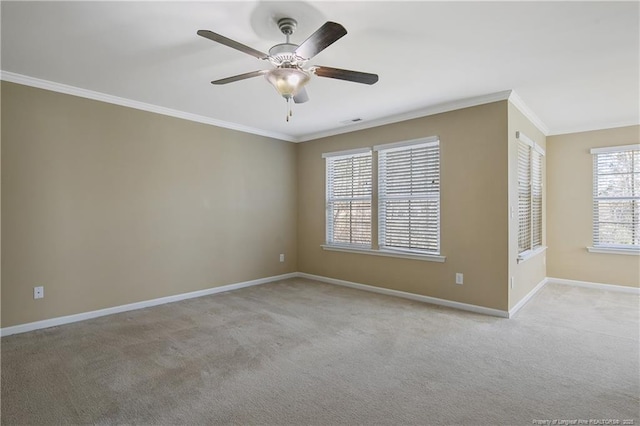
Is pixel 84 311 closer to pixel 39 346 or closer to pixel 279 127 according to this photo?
pixel 39 346

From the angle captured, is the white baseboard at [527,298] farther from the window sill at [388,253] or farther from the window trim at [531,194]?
the window sill at [388,253]

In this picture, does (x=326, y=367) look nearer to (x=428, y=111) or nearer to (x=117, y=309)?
(x=117, y=309)

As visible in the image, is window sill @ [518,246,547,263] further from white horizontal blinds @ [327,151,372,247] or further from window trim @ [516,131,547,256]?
white horizontal blinds @ [327,151,372,247]

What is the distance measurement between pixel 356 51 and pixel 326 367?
2.50 meters

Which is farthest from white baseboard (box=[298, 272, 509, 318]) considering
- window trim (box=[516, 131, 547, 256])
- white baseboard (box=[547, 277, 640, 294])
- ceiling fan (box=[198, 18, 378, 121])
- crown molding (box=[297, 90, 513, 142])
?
ceiling fan (box=[198, 18, 378, 121])

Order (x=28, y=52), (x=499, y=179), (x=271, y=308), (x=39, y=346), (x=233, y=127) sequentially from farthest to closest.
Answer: (x=233, y=127)
(x=271, y=308)
(x=499, y=179)
(x=39, y=346)
(x=28, y=52)

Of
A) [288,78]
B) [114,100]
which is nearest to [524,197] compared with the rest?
[288,78]

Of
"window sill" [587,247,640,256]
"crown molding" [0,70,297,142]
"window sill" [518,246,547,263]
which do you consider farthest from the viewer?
"window sill" [587,247,640,256]

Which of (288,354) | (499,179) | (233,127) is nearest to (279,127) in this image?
(233,127)

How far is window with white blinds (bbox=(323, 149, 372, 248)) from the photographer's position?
16.5 feet

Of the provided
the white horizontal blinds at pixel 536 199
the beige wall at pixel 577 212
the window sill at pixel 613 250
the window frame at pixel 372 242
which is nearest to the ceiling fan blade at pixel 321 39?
the window frame at pixel 372 242

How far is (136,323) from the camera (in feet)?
11.4

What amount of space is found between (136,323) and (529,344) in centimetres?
Result: 384

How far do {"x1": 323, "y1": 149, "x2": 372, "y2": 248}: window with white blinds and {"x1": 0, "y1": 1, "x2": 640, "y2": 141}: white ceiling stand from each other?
110cm
